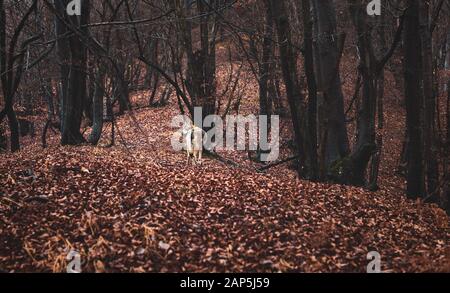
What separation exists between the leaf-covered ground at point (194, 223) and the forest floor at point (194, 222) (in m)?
0.02

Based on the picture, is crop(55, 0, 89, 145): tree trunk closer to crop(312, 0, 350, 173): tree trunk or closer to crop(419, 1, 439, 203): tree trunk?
crop(312, 0, 350, 173): tree trunk

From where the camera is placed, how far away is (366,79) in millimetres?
11344

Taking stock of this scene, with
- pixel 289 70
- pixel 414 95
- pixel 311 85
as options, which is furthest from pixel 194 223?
pixel 414 95

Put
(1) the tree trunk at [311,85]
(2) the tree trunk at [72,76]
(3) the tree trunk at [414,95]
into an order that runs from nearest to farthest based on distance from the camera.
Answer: (3) the tree trunk at [414,95]
(1) the tree trunk at [311,85]
(2) the tree trunk at [72,76]

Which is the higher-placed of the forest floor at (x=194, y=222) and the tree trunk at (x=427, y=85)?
the tree trunk at (x=427, y=85)

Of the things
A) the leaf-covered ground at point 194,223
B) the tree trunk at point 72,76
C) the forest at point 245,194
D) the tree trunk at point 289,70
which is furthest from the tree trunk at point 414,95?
the tree trunk at point 72,76

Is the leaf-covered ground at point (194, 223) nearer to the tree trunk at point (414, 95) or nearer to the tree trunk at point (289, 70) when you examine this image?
the tree trunk at point (414, 95)

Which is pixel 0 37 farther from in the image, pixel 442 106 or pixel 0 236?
pixel 442 106

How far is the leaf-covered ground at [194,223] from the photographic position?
6357mm

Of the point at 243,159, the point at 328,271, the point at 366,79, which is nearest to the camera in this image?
the point at 328,271

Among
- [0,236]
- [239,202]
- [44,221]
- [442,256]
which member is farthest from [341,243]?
[0,236]

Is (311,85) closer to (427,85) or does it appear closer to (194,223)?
(427,85)

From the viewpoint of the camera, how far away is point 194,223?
7.36 metres

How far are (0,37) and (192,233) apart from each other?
11.8 m
